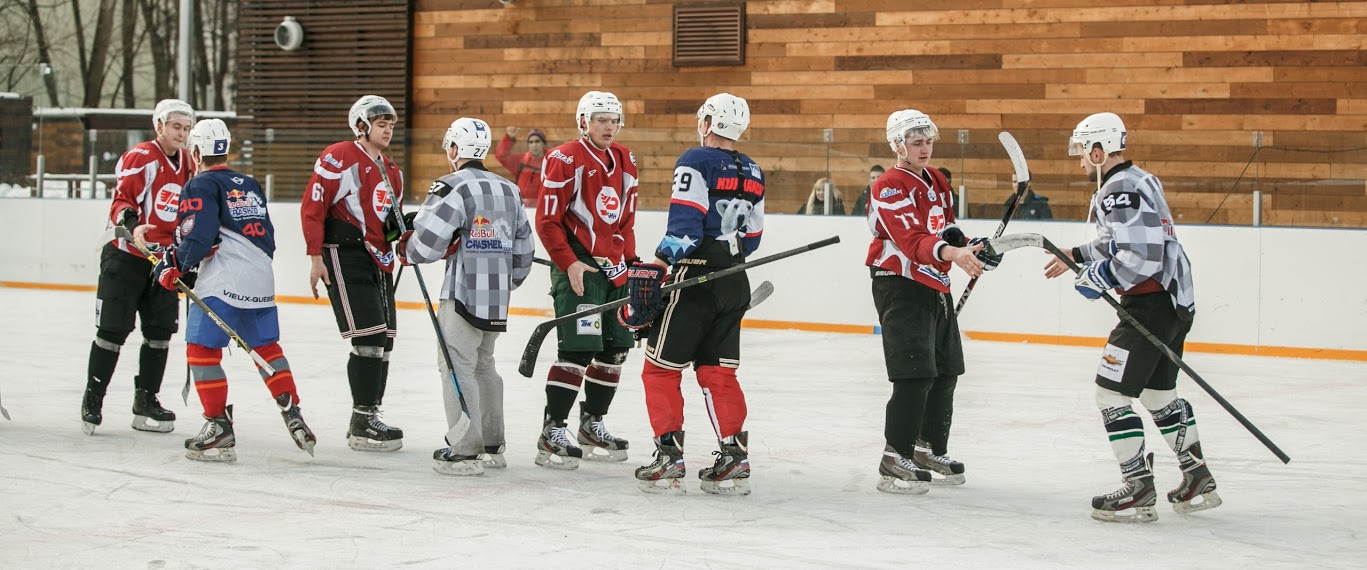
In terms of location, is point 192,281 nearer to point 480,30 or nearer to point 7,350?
point 7,350

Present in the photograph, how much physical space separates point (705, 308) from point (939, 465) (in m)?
1.04

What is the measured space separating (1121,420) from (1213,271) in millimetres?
6039

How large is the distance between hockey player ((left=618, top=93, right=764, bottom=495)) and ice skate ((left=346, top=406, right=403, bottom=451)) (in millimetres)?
1190

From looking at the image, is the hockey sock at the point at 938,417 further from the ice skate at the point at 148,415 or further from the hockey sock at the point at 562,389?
the ice skate at the point at 148,415

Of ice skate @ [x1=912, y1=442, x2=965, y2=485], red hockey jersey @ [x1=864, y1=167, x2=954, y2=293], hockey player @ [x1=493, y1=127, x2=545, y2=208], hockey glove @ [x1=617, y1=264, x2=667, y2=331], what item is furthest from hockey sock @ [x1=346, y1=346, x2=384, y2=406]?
hockey player @ [x1=493, y1=127, x2=545, y2=208]

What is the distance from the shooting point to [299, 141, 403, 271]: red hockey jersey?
544cm

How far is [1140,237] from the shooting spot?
14.1 feet

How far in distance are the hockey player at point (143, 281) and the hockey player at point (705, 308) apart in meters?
2.21

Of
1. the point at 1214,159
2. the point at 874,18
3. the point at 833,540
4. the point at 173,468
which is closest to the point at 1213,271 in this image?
the point at 1214,159

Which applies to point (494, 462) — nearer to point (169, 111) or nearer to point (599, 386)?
point (599, 386)

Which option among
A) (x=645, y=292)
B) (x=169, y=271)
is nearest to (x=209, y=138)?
(x=169, y=271)

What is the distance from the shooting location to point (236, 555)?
3760mm

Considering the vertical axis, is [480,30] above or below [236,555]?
above

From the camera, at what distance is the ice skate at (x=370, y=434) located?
549 centimetres
